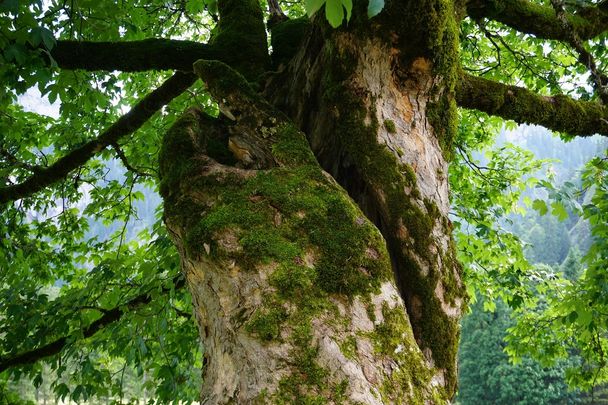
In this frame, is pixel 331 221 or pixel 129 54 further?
pixel 129 54

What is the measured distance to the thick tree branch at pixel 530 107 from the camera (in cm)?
334

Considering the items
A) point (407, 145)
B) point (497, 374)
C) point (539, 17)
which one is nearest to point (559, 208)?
point (407, 145)

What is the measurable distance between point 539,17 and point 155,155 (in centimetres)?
490

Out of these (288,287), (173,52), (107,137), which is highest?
(173,52)

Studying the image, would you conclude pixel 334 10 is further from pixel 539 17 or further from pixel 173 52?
pixel 539 17

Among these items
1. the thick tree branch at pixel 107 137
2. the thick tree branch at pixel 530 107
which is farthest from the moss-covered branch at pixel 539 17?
the thick tree branch at pixel 107 137

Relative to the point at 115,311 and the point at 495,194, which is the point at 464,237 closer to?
the point at 495,194

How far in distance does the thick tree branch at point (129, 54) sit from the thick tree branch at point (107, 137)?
363 millimetres

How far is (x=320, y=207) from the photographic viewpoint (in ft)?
7.02

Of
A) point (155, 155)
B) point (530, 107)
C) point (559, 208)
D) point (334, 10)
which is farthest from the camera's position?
point (155, 155)

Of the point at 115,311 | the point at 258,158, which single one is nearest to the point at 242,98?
the point at 258,158

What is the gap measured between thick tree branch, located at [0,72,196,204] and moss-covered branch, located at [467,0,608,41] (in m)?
2.45

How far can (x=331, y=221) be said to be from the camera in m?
2.10

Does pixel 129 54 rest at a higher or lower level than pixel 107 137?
higher
